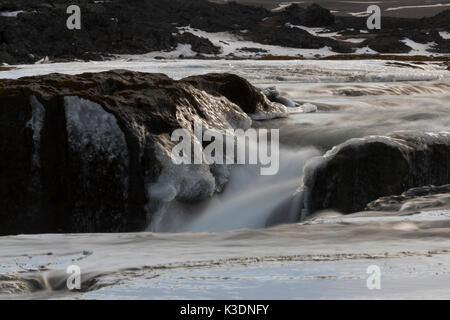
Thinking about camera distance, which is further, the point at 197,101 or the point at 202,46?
the point at 202,46

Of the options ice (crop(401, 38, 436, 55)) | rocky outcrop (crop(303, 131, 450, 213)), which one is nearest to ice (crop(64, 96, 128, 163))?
rocky outcrop (crop(303, 131, 450, 213))

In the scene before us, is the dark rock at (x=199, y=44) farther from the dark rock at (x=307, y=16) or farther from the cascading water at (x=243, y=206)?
the cascading water at (x=243, y=206)

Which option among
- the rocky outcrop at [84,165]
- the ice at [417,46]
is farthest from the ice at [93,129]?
the ice at [417,46]

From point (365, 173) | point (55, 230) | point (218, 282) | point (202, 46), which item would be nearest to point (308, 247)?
point (218, 282)

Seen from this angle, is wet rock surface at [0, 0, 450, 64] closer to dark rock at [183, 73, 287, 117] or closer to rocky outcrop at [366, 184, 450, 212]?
dark rock at [183, 73, 287, 117]

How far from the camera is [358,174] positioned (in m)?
9.45

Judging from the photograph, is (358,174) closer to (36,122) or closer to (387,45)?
(36,122)

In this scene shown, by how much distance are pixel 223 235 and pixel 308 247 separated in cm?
114

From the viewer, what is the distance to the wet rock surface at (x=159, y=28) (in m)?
66.2

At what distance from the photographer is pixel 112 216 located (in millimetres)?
9617

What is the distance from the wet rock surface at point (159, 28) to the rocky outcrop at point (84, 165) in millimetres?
40874

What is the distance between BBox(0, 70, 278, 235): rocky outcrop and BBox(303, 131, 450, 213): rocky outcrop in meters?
1.66

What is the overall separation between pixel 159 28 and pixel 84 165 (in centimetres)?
7849
